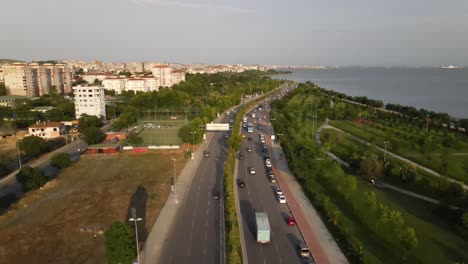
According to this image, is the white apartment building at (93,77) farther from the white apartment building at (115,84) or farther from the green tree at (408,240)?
the green tree at (408,240)

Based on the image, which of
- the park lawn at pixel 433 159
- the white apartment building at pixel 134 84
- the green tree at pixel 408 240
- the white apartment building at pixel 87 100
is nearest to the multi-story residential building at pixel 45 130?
the white apartment building at pixel 87 100

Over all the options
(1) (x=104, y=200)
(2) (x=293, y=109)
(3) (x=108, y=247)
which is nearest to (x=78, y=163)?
(1) (x=104, y=200)

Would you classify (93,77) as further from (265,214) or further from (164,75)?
(265,214)

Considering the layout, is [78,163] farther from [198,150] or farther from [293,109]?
[293,109]

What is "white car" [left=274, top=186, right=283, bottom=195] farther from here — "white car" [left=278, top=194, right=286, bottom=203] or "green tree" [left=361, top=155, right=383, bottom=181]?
"green tree" [left=361, top=155, right=383, bottom=181]

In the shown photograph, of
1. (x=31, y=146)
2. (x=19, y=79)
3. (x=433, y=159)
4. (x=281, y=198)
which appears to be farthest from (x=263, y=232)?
(x=19, y=79)

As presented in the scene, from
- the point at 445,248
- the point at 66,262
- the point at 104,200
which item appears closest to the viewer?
the point at 66,262

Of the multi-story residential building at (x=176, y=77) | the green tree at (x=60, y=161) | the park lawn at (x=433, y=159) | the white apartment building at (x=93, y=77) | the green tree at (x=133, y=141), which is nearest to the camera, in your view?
the park lawn at (x=433, y=159)
